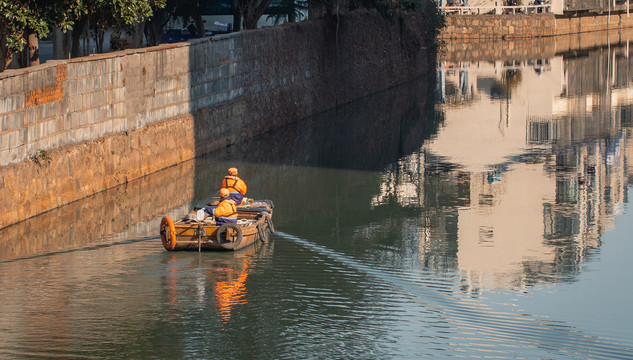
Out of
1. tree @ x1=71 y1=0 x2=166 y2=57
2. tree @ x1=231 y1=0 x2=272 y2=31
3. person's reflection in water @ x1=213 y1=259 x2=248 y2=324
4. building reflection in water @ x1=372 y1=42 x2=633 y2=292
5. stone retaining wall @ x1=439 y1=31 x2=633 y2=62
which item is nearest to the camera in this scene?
person's reflection in water @ x1=213 y1=259 x2=248 y2=324

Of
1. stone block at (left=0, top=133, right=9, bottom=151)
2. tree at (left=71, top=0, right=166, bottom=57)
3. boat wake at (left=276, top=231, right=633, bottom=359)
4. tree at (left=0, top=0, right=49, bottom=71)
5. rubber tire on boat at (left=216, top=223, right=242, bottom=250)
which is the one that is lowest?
boat wake at (left=276, top=231, right=633, bottom=359)

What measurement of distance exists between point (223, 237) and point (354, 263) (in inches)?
97.7

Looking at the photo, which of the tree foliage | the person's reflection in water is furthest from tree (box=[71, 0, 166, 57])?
the person's reflection in water

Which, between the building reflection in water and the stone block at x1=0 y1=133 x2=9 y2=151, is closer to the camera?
the building reflection in water

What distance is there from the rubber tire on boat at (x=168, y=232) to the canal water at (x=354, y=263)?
0.26 meters

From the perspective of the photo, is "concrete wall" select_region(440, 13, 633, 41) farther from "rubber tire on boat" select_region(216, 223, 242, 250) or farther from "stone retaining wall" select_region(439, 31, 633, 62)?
"rubber tire on boat" select_region(216, 223, 242, 250)

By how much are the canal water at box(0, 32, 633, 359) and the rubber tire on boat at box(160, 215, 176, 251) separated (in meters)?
0.26

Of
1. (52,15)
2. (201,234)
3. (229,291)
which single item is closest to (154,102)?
(52,15)

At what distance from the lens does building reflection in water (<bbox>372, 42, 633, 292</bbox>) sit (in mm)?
21469

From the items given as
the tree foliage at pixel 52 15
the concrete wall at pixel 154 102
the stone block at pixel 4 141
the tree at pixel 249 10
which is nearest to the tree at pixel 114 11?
the tree foliage at pixel 52 15

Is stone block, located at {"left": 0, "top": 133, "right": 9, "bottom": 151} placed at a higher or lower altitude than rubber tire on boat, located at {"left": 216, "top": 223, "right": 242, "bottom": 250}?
higher

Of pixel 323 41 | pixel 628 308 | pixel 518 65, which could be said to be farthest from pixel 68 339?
pixel 518 65

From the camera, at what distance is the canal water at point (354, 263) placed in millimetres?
15758

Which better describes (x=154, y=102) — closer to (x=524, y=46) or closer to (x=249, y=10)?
(x=249, y=10)
